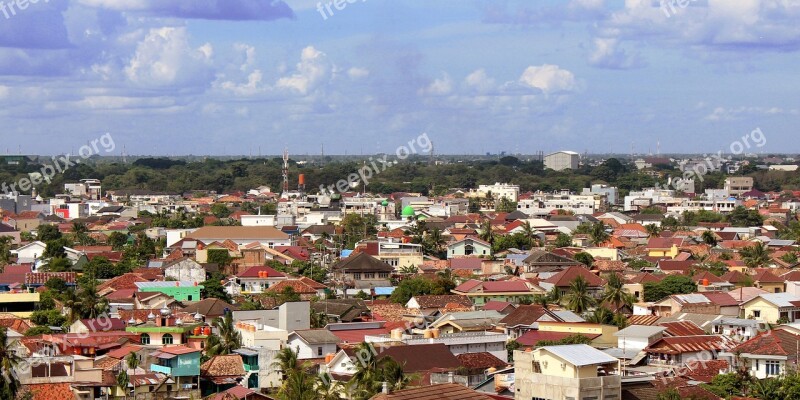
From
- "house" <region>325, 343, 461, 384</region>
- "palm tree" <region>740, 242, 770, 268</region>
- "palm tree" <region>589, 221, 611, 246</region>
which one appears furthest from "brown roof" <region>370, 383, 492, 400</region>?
"palm tree" <region>589, 221, 611, 246</region>

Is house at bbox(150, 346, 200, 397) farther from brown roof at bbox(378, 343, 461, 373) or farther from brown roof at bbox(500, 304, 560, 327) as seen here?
brown roof at bbox(500, 304, 560, 327)

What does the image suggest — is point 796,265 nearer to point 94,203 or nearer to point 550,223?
point 550,223

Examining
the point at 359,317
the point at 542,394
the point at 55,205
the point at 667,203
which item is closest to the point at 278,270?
the point at 359,317

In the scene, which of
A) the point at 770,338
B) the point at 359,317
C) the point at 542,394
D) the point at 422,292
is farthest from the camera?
the point at 422,292

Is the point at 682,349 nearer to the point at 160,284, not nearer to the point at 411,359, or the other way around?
the point at 411,359

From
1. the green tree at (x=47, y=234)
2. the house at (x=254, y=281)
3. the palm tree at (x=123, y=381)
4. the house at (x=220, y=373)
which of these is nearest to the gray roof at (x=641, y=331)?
the house at (x=220, y=373)

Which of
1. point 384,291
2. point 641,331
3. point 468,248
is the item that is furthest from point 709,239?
point 641,331
